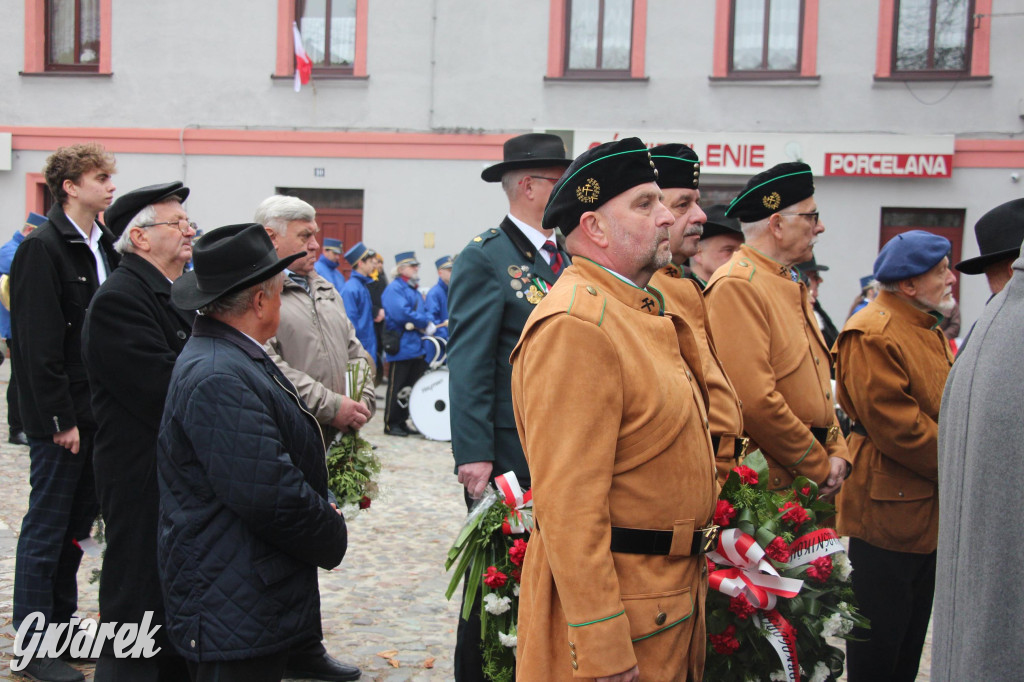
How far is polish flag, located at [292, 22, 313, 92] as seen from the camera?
17.8 m

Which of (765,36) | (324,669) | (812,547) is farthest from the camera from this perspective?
(765,36)

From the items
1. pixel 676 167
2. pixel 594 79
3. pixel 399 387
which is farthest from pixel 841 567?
pixel 594 79

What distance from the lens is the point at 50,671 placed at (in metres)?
4.42

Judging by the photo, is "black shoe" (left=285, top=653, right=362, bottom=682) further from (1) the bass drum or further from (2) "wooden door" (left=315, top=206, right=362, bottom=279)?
(2) "wooden door" (left=315, top=206, right=362, bottom=279)

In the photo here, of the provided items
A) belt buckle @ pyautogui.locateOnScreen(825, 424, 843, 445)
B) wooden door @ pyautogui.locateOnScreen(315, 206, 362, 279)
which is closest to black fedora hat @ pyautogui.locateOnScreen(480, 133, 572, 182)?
belt buckle @ pyautogui.locateOnScreen(825, 424, 843, 445)


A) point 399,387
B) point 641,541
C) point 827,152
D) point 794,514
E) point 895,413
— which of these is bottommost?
point 399,387

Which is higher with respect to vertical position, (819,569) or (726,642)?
(819,569)

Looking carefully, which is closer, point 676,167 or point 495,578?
point 495,578

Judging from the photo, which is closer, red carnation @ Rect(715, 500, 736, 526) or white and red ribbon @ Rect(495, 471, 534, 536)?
red carnation @ Rect(715, 500, 736, 526)

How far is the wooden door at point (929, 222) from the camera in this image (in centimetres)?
1655

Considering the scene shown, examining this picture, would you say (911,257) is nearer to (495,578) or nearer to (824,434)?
(824,434)

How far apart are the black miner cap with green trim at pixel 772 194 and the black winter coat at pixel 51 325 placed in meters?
3.12

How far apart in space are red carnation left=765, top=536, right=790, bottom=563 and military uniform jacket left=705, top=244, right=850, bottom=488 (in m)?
0.89

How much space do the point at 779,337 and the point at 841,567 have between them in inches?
43.1
